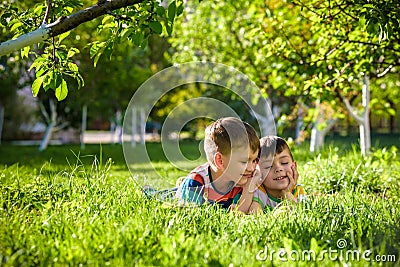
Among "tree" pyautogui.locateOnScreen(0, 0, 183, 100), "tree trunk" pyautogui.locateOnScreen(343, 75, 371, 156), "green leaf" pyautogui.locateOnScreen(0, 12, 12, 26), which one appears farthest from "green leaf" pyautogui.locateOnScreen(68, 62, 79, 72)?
"tree trunk" pyautogui.locateOnScreen(343, 75, 371, 156)

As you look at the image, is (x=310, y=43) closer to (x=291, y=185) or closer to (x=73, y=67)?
(x=291, y=185)

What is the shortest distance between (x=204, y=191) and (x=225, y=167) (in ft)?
0.74

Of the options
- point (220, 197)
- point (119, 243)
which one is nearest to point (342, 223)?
point (220, 197)

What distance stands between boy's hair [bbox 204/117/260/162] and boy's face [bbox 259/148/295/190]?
11.6 inches

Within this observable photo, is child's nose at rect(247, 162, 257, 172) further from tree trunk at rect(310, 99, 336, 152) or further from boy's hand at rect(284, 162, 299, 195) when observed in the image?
tree trunk at rect(310, 99, 336, 152)

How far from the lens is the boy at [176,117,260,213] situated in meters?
3.05

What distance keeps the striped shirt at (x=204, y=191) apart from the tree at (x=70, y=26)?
0.95 metres

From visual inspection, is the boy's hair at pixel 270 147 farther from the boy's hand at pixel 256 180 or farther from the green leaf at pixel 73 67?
the green leaf at pixel 73 67

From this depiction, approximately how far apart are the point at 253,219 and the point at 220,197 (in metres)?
0.62

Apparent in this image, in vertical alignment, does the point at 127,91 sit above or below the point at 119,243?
above

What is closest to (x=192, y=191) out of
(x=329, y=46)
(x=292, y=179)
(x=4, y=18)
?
(x=292, y=179)

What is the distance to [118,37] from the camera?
298 cm

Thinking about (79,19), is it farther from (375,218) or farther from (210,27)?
(210,27)

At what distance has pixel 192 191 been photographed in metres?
3.06
